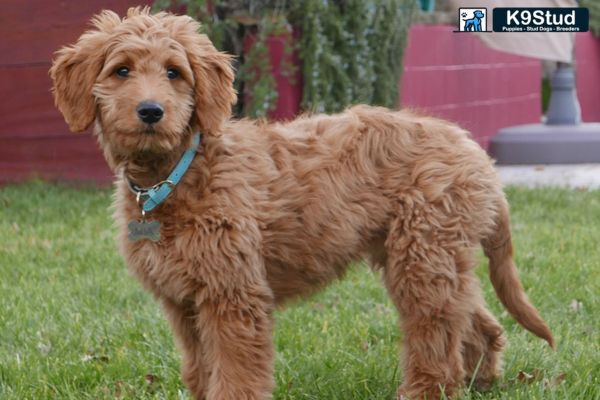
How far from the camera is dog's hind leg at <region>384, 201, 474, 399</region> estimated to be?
434cm

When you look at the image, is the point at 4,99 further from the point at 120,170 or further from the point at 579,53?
the point at 579,53

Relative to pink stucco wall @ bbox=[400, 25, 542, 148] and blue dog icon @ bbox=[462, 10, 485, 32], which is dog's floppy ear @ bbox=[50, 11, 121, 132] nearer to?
pink stucco wall @ bbox=[400, 25, 542, 148]

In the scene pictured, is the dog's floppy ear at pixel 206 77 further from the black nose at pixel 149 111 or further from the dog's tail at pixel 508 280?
the dog's tail at pixel 508 280

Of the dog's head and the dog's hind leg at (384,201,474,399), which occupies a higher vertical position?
the dog's head

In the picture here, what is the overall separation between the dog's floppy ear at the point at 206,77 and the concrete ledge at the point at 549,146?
966 centimetres

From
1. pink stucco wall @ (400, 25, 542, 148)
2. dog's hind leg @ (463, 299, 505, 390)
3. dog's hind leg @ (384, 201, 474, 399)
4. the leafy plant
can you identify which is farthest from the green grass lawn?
pink stucco wall @ (400, 25, 542, 148)

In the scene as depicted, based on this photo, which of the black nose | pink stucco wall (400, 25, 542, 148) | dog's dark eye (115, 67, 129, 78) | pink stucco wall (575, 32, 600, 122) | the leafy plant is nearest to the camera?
the black nose

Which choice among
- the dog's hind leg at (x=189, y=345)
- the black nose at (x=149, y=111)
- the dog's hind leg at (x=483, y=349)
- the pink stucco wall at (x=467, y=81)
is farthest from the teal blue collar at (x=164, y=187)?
the pink stucco wall at (x=467, y=81)

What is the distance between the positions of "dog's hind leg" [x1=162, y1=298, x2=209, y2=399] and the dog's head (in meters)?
0.71

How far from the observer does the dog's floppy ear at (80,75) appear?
159 inches

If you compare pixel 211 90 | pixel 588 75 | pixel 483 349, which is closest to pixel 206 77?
pixel 211 90

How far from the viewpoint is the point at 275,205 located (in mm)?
4230

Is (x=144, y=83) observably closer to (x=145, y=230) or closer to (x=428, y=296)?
(x=145, y=230)

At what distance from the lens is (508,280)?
470cm
